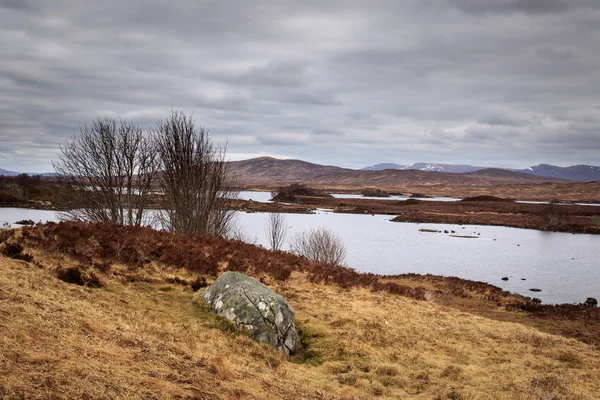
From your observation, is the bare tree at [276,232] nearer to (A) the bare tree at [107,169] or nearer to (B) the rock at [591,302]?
(A) the bare tree at [107,169]

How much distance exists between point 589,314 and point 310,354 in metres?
17.9

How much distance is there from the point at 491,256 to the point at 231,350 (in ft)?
139

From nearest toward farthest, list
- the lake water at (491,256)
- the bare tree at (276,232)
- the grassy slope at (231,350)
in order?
the grassy slope at (231,350) → the lake water at (491,256) → the bare tree at (276,232)

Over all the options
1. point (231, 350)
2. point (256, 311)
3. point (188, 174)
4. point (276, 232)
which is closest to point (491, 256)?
point (276, 232)

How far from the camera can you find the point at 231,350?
9945 mm

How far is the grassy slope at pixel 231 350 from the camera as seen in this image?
6.23 m

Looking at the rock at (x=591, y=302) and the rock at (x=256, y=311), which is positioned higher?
the rock at (x=256, y=311)

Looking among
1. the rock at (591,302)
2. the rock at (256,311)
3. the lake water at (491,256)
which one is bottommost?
the rock at (591,302)

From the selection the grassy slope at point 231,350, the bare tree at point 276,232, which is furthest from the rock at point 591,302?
the bare tree at point 276,232

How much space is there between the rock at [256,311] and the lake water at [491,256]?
2327 cm

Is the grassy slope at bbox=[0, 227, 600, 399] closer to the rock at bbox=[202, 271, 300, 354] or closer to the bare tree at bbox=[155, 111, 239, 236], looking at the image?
the rock at bbox=[202, 271, 300, 354]

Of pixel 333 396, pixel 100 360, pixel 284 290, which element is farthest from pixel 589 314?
pixel 100 360

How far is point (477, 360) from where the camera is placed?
38.9 feet

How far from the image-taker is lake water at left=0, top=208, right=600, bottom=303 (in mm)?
33812
